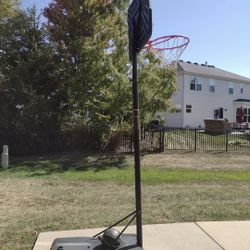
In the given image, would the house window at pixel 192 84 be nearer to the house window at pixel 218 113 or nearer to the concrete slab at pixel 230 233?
the house window at pixel 218 113

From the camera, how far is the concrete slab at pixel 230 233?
223 inches

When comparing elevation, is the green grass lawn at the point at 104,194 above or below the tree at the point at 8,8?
below

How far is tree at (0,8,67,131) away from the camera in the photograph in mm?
17641

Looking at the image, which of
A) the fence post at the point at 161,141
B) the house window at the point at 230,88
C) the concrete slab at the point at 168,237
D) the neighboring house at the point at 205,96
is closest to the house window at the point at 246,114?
the neighboring house at the point at 205,96

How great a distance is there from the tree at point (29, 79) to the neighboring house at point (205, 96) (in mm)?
19264

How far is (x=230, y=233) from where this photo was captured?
6.16 meters

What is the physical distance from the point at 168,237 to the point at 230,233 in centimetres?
93

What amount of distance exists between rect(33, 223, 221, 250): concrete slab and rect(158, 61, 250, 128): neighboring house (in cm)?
3092

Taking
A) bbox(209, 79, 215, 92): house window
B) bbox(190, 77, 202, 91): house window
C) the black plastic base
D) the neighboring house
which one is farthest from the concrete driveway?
bbox(209, 79, 215, 92): house window

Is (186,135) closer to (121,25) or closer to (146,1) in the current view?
(121,25)

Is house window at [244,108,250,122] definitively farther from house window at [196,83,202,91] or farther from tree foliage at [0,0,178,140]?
tree foliage at [0,0,178,140]

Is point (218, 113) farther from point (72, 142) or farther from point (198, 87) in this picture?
point (72, 142)

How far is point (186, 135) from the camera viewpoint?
886 inches

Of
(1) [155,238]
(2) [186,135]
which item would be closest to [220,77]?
(2) [186,135]
